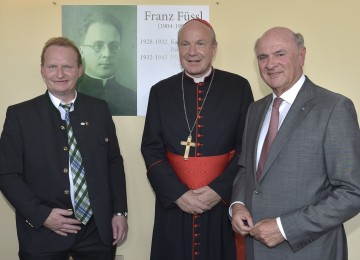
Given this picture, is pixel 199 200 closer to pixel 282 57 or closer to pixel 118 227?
pixel 118 227

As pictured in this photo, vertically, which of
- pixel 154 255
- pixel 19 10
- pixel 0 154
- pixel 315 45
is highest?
pixel 19 10

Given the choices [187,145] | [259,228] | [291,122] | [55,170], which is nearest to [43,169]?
[55,170]

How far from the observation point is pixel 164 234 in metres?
2.67

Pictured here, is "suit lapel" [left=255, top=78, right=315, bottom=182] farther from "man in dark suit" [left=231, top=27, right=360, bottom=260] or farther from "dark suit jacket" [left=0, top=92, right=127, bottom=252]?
"dark suit jacket" [left=0, top=92, right=127, bottom=252]

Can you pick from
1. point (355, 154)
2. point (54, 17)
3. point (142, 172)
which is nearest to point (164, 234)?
point (142, 172)

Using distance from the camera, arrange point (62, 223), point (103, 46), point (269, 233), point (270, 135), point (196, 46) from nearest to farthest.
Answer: point (269, 233) < point (270, 135) < point (62, 223) < point (196, 46) < point (103, 46)

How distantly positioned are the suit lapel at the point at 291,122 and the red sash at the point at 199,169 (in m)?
0.62

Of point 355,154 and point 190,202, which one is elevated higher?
point 355,154

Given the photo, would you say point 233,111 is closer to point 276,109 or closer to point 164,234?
point 276,109

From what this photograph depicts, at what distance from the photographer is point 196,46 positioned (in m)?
2.56

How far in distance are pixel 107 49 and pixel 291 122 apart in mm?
1616

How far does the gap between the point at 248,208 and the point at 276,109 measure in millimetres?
504

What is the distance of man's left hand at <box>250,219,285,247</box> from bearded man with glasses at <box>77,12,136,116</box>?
149 cm

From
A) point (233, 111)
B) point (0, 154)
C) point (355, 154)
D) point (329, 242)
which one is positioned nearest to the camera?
point (355, 154)
